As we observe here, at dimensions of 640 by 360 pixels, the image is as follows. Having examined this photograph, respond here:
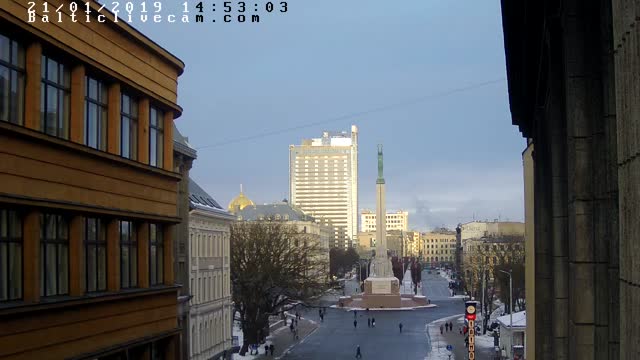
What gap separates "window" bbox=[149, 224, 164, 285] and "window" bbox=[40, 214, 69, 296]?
20.1 feet

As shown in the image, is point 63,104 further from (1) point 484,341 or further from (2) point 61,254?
(1) point 484,341

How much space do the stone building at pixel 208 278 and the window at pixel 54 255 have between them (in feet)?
85.0

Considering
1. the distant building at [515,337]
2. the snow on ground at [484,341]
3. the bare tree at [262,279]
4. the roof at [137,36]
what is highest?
the roof at [137,36]

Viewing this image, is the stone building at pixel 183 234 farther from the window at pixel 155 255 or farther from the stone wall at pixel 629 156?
the stone wall at pixel 629 156

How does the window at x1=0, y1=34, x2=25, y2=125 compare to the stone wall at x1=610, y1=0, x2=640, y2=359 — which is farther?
the window at x1=0, y1=34, x2=25, y2=125

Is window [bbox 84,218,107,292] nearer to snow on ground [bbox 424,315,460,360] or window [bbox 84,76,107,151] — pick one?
window [bbox 84,76,107,151]

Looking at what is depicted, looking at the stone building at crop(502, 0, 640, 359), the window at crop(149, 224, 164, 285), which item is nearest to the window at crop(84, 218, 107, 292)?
the window at crop(149, 224, 164, 285)

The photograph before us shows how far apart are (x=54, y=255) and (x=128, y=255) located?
492cm

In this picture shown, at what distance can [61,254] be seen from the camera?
19.7 m

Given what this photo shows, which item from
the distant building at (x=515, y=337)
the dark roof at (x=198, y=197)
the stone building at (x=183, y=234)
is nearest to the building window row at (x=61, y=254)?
the stone building at (x=183, y=234)

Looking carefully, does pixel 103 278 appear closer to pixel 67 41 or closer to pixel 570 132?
pixel 67 41

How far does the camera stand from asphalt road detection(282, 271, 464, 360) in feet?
210

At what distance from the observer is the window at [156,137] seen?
2603 centimetres

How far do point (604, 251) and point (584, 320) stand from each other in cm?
97
